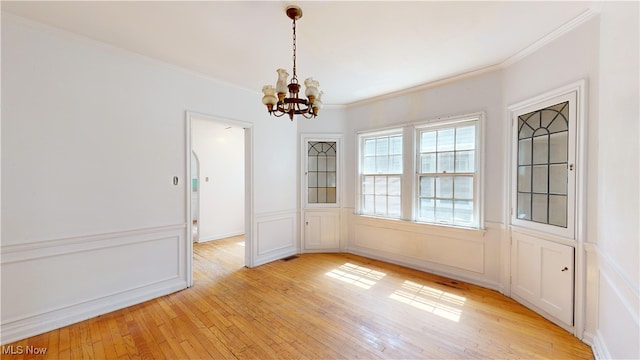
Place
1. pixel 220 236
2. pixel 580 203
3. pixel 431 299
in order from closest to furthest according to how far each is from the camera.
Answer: pixel 580 203 → pixel 431 299 → pixel 220 236

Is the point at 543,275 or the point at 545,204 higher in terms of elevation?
the point at 545,204

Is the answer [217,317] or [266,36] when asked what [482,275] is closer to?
[217,317]

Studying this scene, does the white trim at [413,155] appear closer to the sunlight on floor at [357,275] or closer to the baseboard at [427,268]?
the baseboard at [427,268]

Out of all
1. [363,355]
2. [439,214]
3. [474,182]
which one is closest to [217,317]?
[363,355]

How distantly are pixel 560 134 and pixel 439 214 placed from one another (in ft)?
5.43

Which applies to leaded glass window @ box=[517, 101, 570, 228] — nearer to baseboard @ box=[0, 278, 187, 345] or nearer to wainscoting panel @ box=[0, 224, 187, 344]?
wainscoting panel @ box=[0, 224, 187, 344]

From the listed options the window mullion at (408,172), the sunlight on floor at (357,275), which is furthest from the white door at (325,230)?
the window mullion at (408,172)

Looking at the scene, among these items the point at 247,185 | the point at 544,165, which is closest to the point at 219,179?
the point at 247,185

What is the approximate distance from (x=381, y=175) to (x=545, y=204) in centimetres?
214

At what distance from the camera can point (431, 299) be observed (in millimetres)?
2799

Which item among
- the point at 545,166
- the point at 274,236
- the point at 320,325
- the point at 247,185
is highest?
the point at 545,166

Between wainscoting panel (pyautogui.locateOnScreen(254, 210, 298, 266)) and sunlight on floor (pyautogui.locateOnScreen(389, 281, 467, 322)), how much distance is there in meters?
2.07

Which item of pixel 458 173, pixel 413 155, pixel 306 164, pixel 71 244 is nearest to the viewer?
pixel 71 244

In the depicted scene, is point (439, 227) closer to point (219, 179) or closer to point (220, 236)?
point (220, 236)
